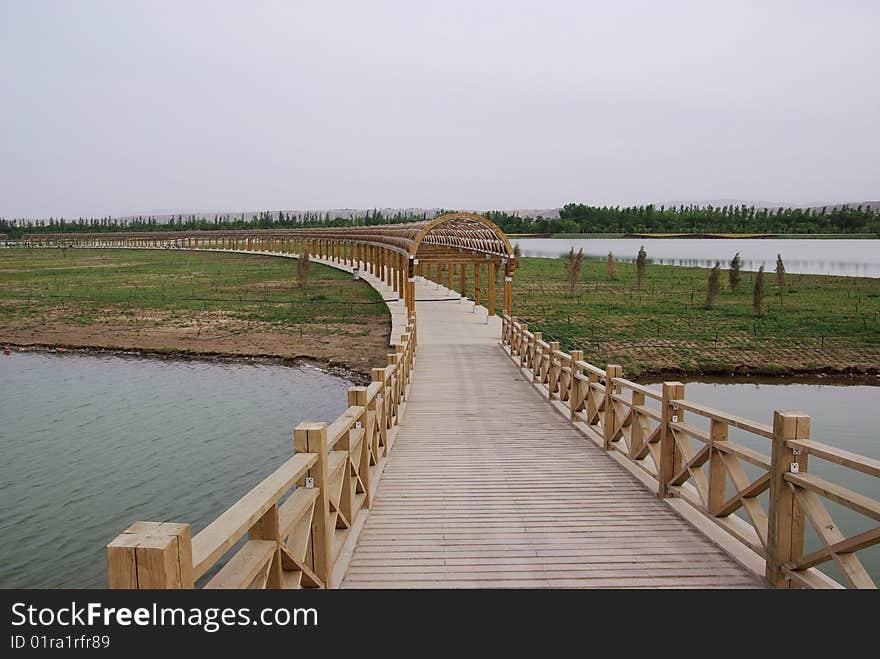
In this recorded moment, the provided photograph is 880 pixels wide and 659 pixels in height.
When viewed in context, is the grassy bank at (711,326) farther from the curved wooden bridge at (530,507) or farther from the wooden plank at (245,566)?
the wooden plank at (245,566)

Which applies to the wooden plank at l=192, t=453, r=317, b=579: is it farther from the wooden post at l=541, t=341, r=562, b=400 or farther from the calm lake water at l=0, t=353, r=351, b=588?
the wooden post at l=541, t=341, r=562, b=400

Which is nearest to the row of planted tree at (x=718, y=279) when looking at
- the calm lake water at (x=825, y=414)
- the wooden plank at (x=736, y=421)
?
the calm lake water at (x=825, y=414)

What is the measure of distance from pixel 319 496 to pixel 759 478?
2.71m

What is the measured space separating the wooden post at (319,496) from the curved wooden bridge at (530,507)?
0.01 metres

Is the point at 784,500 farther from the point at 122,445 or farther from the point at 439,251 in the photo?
the point at 439,251

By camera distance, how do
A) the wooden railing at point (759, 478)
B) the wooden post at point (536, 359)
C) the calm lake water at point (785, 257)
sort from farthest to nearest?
the calm lake water at point (785, 257) < the wooden post at point (536, 359) < the wooden railing at point (759, 478)

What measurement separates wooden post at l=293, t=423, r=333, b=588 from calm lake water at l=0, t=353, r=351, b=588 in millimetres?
3774

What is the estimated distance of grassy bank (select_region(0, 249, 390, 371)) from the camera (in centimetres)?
1895

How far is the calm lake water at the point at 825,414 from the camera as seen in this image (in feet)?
29.2

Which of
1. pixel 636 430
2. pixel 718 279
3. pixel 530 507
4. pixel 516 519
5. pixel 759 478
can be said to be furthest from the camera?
pixel 718 279

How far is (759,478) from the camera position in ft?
14.4

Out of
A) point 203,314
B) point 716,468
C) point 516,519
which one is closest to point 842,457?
point 716,468

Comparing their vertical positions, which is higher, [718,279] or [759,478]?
[718,279]
